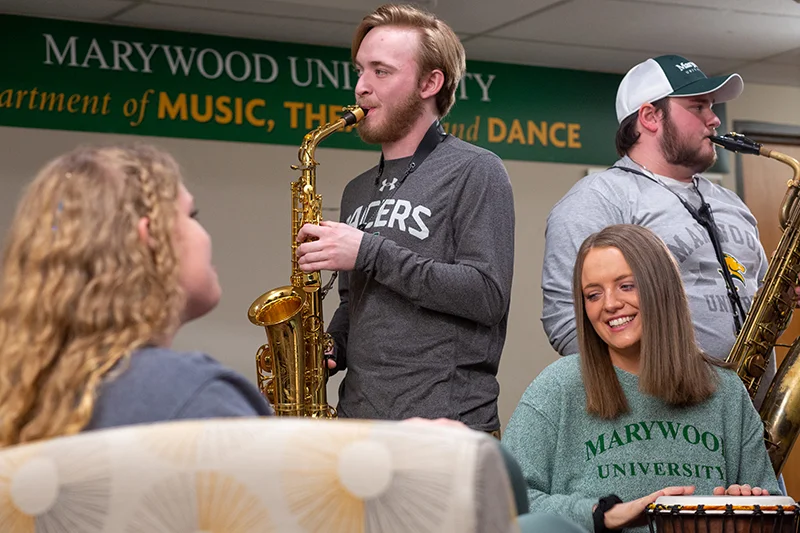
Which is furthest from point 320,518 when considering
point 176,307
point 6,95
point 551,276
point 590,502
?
point 6,95

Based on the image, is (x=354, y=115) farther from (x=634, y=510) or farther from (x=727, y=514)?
(x=727, y=514)

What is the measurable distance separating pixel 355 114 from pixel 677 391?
1.13 meters

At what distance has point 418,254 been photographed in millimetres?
2615

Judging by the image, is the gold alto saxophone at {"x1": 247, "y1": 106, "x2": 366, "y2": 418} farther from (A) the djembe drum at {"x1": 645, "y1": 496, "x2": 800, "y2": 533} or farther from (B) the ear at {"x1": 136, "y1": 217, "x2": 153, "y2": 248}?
(B) the ear at {"x1": 136, "y1": 217, "x2": 153, "y2": 248}

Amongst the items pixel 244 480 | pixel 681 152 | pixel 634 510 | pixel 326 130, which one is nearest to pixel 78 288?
pixel 244 480

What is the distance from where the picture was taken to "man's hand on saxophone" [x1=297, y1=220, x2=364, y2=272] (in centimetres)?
257

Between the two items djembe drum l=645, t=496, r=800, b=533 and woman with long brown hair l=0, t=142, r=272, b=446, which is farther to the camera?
djembe drum l=645, t=496, r=800, b=533

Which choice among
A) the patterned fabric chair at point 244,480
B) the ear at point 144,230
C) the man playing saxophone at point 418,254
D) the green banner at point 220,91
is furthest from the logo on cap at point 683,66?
the patterned fabric chair at point 244,480

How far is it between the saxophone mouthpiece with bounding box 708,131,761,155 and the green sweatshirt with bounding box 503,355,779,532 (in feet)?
3.55

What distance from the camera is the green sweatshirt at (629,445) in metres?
2.19

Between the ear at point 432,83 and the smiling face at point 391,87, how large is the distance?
20 millimetres

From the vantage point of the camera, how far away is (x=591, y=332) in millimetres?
2354

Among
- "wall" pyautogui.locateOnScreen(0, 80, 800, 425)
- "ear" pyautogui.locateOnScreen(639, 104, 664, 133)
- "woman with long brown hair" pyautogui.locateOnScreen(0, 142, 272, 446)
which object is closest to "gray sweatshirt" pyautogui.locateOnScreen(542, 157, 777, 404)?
"ear" pyautogui.locateOnScreen(639, 104, 664, 133)

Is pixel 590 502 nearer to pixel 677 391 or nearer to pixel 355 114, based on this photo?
pixel 677 391
